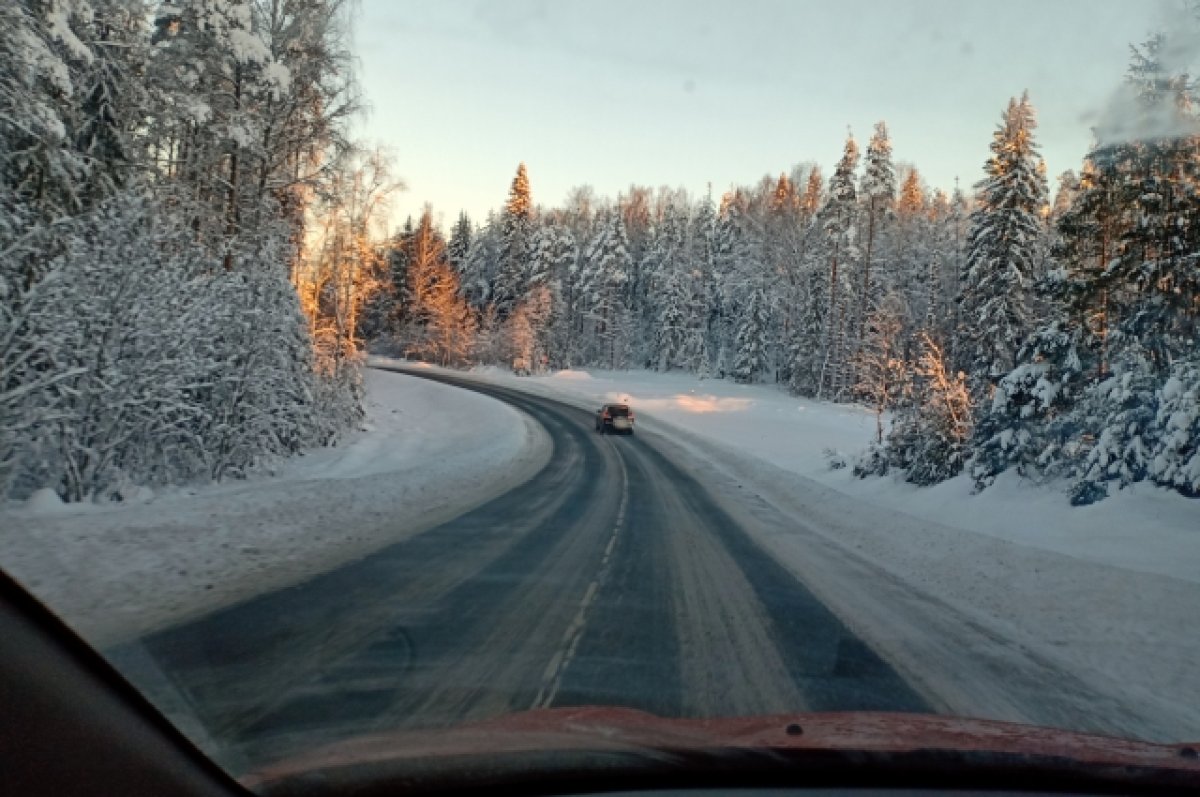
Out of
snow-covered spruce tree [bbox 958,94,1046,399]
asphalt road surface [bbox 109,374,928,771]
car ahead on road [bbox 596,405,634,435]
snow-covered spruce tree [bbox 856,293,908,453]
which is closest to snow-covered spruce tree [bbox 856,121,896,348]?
snow-covered spruce tree [bbox 856,293,908,453]

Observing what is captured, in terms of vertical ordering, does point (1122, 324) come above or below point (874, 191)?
below

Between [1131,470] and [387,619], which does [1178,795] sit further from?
[1131,470]

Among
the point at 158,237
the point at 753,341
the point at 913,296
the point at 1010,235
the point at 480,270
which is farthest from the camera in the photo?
the point at 480,270

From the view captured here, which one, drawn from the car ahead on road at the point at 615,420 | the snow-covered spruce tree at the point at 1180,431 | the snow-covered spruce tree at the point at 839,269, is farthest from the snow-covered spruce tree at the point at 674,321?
the snow-covered spruce tree at the point at 1180,431

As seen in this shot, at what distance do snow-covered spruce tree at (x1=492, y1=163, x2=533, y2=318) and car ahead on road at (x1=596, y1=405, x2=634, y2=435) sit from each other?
1529 inches

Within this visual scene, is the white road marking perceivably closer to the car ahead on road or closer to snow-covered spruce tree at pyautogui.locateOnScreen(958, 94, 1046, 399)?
the car ahead on road

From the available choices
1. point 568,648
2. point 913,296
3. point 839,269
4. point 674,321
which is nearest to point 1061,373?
point 568,648

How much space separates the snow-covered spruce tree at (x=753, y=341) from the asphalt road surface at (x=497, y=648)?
56603 millimetres

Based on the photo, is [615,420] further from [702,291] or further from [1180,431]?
[702,291]

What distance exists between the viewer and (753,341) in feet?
220

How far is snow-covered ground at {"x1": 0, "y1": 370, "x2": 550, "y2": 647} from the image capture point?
6387 mm

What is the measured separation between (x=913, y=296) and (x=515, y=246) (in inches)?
1322

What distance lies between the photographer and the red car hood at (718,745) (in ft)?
8.51

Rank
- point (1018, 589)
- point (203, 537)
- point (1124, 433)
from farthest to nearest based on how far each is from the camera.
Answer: point (1124, 433) → point (1018, 589) → point (203, 537)
